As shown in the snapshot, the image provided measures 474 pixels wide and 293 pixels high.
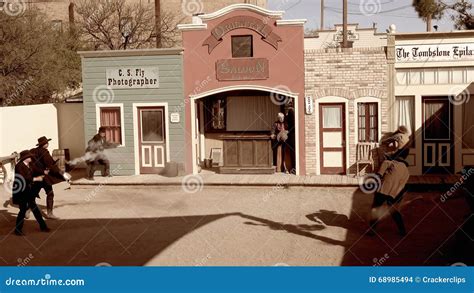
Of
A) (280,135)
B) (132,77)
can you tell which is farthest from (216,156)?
(132,77)

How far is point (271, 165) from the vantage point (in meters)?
19.1

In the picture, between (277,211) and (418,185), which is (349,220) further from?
(418,185)

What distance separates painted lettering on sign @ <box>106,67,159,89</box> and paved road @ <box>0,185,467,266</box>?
3853mm

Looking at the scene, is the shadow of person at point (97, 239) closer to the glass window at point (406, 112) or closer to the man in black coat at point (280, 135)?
the man in black coat at point (280, 135)

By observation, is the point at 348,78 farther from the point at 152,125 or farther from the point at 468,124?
the point at 152,125

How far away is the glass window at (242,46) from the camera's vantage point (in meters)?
19.0

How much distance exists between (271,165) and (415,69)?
5233 mm

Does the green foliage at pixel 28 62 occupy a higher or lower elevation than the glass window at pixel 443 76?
higher

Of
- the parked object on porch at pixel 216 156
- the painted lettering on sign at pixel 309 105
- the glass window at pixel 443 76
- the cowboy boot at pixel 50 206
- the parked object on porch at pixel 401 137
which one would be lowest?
the cowboy boot at pixel 50 206

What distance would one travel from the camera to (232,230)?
12586 millimetres

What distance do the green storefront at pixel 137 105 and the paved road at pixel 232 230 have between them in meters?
2.48

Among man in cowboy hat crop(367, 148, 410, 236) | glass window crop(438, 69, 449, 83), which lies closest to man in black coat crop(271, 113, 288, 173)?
glass window crop(438, 69, 449, 83)

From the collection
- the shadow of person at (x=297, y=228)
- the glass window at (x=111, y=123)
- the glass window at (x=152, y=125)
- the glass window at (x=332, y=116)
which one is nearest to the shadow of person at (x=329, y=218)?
the shadow of person at (x=297, y=228)

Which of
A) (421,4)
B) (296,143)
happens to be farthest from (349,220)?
(421,4)
